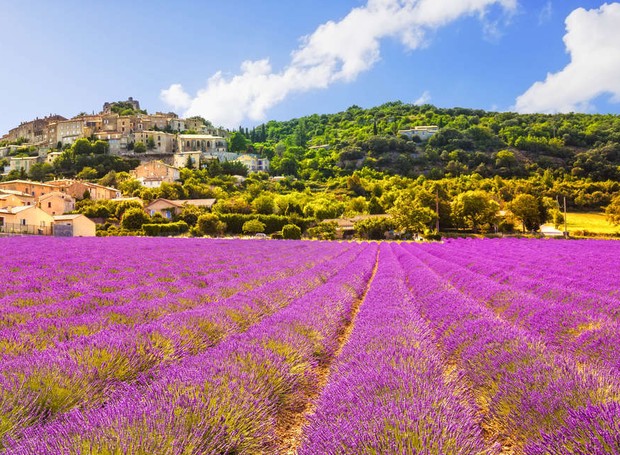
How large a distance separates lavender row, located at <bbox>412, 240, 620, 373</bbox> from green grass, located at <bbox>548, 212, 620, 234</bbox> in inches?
2238

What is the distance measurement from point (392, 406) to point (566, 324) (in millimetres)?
4364

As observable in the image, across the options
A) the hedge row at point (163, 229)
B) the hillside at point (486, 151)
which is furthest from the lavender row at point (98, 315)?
the hillside at point (486, 151)

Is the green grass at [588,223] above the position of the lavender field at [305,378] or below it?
above

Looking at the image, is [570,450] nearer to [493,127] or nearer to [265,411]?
[265,411]

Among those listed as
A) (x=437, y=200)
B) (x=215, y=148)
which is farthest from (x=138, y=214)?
(x=215, y=148)

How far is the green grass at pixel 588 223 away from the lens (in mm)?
57500

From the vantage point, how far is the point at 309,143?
186000 millimetres

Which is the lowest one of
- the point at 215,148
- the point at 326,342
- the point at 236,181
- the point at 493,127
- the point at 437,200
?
the point at 326,342

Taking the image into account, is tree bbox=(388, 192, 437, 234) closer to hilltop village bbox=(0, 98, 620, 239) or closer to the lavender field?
hilltop village bbox=(0, 98, 620, 239)

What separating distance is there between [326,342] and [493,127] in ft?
547

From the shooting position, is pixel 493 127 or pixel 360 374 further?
pixel 493 127

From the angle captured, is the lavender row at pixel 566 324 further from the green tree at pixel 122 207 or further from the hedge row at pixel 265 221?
the green tree at pixel 122 207

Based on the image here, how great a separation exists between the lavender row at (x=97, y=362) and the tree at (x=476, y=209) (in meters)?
57.0

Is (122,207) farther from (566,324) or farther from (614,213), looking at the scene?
(614,213)
